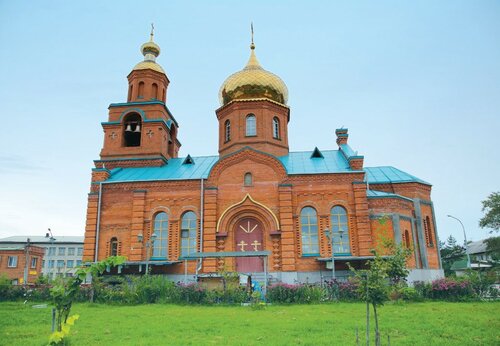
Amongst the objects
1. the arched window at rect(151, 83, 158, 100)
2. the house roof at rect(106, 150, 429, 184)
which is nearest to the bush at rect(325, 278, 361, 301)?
the house roof at rect(106, 150, 429, 184)

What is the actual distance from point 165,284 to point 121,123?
555 inches

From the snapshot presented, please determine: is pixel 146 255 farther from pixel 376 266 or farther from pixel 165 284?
pixel 376 266

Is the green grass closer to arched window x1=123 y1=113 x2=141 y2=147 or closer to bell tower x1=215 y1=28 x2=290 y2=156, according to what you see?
bell tower x1=215 y1=28 x2=290 y2=156

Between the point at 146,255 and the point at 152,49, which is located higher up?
the point at 152,49

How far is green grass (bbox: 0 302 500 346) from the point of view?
8.45 metres

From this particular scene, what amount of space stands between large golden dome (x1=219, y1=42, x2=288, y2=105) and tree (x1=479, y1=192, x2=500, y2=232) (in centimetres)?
2515

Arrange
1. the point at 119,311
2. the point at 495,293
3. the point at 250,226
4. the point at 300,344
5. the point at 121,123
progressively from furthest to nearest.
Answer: the point at 121,123 < the point at 250,226 < the point at 495,293 < the point at 119,311 < the point at 300,344

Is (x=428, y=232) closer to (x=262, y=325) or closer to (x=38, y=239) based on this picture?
(x=262, y=325)

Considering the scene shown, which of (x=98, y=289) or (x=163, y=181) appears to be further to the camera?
(x=163, y=181)

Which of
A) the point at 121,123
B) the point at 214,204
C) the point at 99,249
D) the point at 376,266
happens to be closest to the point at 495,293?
the point at 376,266

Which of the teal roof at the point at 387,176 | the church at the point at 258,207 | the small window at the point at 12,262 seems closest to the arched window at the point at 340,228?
the church at the point at 258,207

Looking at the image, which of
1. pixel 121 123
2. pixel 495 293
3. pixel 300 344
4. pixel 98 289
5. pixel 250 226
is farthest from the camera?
pixel 121 123

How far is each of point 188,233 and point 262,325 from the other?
1244cm

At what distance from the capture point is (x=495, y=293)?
16109mm
